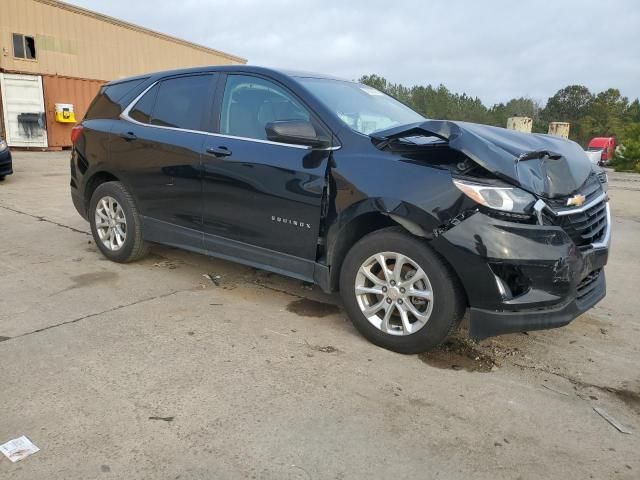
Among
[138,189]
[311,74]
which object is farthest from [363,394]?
[138,189]

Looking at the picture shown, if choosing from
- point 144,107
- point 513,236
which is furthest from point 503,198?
point 144,107

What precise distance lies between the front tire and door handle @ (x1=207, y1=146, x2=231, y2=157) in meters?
1.19

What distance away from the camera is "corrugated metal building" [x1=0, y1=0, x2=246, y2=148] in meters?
19.0

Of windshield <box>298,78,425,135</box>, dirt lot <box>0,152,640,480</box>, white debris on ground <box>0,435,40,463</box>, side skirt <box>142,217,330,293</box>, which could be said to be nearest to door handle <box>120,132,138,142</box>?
side skirt <box>142,217,330,293</box>

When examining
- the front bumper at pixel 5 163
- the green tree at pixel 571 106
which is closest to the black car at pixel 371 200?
the front bumper at pixel 5 163

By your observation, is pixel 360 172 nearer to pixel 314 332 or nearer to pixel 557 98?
pixel 314 332

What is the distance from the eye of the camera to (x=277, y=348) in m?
3.34

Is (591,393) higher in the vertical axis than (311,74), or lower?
lower

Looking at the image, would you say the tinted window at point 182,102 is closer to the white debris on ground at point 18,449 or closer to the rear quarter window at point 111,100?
the rear quarter window at point 111,100

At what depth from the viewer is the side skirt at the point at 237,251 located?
3.63 metres

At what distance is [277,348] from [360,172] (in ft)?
4.12

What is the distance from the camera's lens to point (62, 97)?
67.9 feet

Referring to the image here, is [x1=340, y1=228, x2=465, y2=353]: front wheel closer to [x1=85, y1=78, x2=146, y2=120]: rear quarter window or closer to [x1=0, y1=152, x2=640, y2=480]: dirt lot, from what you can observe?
[x1=0, y1=152, x2=640, y2=480]: dirt lot

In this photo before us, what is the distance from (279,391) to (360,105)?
2264 mm
